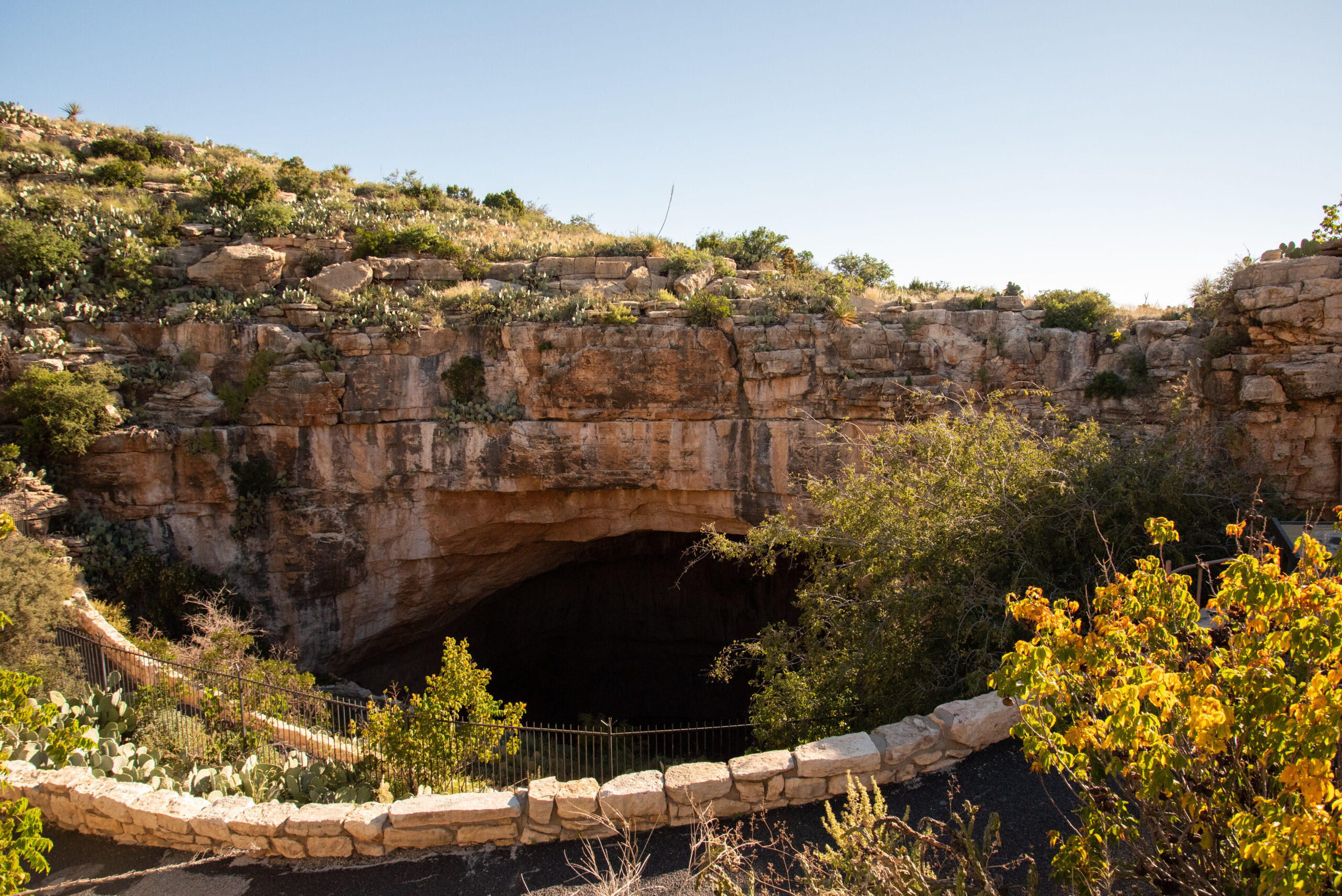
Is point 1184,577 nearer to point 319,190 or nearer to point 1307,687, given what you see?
point 1307,687

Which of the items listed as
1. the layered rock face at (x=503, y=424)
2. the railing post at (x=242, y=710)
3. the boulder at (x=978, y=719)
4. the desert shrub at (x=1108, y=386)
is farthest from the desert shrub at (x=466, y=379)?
the desert shrub at (x=1108, y=386)

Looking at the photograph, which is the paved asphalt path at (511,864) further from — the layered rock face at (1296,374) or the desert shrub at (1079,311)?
the desert shrub at (1079,311)

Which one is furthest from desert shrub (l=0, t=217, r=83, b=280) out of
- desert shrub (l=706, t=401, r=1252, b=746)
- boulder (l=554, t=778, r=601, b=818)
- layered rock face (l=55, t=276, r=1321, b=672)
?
boulder (l=554, t=778, r=601, b=818)

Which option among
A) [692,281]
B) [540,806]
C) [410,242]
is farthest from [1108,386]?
[410,242]

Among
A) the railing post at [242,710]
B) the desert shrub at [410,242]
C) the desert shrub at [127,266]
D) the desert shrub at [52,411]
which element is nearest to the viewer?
the railing post at [242,710]

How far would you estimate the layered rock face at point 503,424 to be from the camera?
13227 millimetres

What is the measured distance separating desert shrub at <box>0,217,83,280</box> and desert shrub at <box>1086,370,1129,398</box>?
1975 cm

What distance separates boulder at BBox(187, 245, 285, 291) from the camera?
14.8m

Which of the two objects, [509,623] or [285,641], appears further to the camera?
[509,623]

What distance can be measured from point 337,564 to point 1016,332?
548 inches

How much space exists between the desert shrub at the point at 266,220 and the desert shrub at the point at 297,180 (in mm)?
2997

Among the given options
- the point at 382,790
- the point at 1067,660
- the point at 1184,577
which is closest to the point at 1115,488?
the point at 1184,577

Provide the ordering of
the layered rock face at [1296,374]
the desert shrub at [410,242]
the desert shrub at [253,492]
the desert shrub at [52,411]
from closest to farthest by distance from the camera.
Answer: the layered rock face at [1296,374]
the desert shrub at [52,411]
the desert shrub at [253,492]
the desert shrub at [410,242]

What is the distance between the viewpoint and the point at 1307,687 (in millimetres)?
2930
